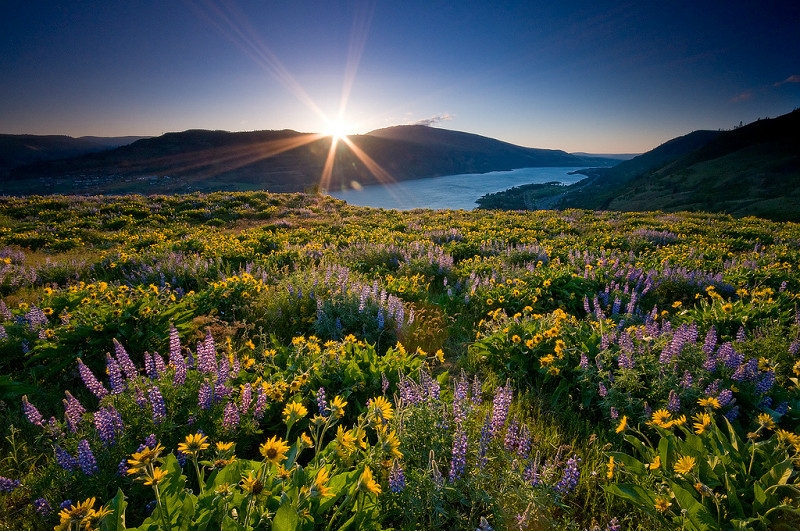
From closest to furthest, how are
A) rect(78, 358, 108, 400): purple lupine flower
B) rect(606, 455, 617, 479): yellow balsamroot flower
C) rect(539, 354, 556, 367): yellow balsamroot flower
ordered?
rect(606, 455, 617, 479): yellow balsamroot flower, rect(78, 358, 108, 400): purple lupine flower, rect(539, 354, 556, 367): yellow balsamroot flower

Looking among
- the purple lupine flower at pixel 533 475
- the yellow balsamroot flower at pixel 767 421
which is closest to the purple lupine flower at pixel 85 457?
the purple lupine flower at pixel 533 475

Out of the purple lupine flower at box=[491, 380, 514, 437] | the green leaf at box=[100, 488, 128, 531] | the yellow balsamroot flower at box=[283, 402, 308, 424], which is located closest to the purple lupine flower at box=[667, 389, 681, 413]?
the purple lupine flower at box=[491, 380, 514, 437]

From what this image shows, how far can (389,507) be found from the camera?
226cm

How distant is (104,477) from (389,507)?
6.51 ft

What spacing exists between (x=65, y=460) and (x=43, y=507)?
0.92 feet

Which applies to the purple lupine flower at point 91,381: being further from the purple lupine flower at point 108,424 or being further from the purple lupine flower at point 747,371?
the purple lupine flower at point 747,371

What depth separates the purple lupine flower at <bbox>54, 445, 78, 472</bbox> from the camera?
239cm

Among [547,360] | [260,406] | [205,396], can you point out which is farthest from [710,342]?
[205,396]

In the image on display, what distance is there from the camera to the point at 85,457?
235 cm

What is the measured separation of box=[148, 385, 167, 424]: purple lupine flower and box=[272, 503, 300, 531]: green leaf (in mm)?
1617

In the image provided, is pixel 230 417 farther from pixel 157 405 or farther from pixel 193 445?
pixel 193 445

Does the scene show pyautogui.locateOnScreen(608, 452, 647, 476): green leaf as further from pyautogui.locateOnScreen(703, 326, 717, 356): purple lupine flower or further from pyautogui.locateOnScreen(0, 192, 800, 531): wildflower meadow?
pyautogui.locateOnScreen(703, 326, 717, 356): purple lupine flower

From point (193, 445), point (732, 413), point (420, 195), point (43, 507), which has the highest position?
point (193, 445)

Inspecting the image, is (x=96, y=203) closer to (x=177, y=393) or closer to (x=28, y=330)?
(x=28, y=330)
